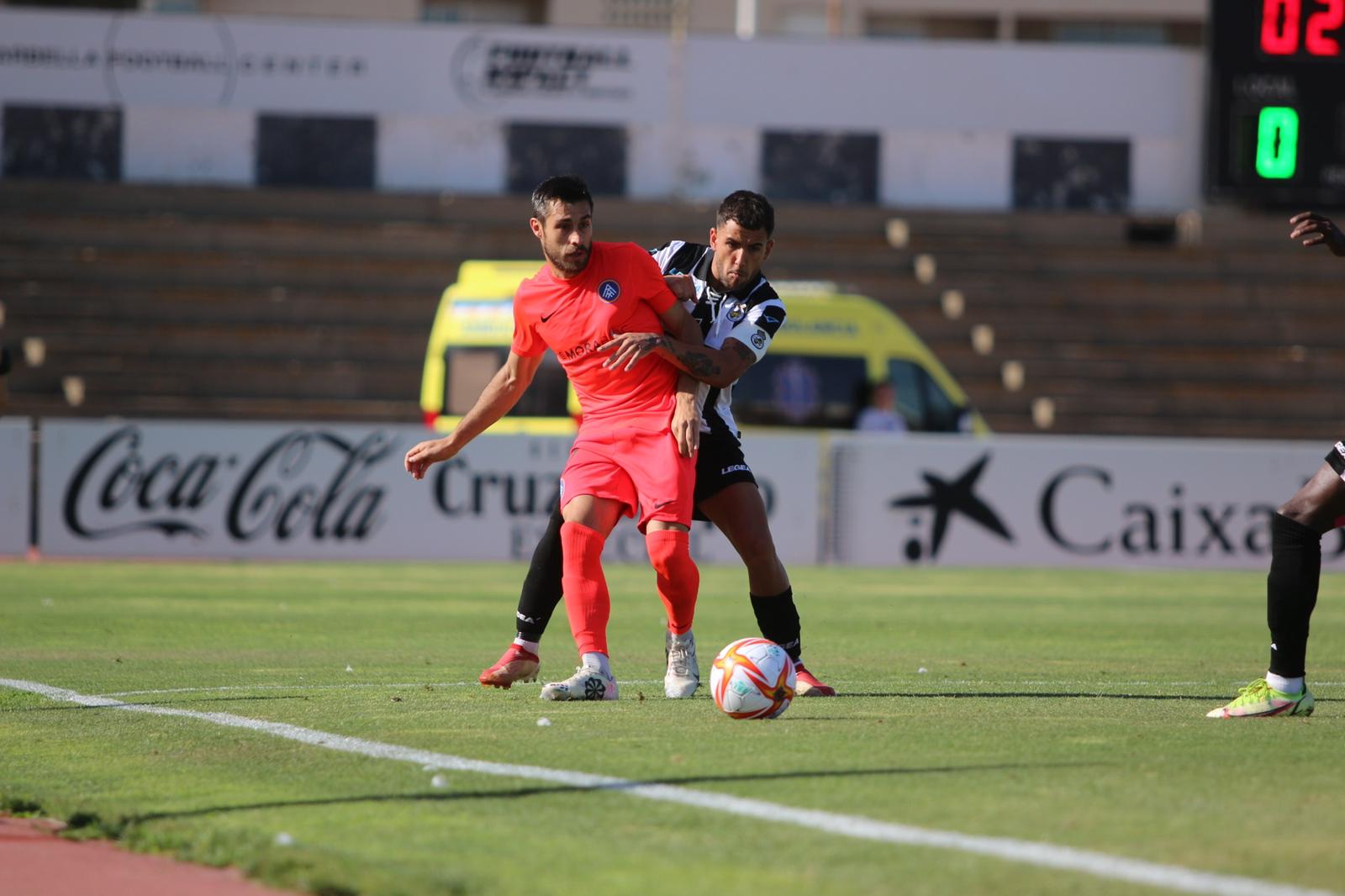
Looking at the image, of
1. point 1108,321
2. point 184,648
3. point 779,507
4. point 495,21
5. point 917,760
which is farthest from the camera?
point 495,21

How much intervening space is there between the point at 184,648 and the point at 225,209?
23.2 meters

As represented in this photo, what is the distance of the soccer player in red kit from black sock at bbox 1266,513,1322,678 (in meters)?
2.14

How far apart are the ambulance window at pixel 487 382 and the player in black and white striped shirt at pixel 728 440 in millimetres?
12076

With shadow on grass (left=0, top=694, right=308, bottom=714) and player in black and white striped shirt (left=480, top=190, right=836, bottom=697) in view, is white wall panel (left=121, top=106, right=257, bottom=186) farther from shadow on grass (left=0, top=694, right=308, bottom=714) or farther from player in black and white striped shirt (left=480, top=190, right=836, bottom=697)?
player in black and white striped shirt (left=480, top=190, right=836, bottom=697)

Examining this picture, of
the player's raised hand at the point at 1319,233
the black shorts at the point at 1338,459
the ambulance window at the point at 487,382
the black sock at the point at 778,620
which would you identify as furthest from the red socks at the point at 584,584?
the ambulance window at the point at 487,382

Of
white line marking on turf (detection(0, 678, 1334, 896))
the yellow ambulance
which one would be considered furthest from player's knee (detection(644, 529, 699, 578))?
the yellow ambulance

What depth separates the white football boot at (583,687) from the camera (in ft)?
24.6

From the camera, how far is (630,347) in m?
7.23

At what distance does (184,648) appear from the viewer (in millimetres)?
10570

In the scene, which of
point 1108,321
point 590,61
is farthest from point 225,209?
point 1108,321

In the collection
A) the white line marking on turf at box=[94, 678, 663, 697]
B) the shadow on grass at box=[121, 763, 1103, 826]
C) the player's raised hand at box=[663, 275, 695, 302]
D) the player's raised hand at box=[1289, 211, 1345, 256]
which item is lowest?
the white line marking on turf at box=[94, 678, 663, 697]

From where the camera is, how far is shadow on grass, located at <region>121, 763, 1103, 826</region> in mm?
5383

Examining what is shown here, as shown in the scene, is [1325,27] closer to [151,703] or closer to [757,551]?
[757,551]

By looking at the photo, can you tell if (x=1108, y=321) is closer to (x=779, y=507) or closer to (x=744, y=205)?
(x=779, y=507)
